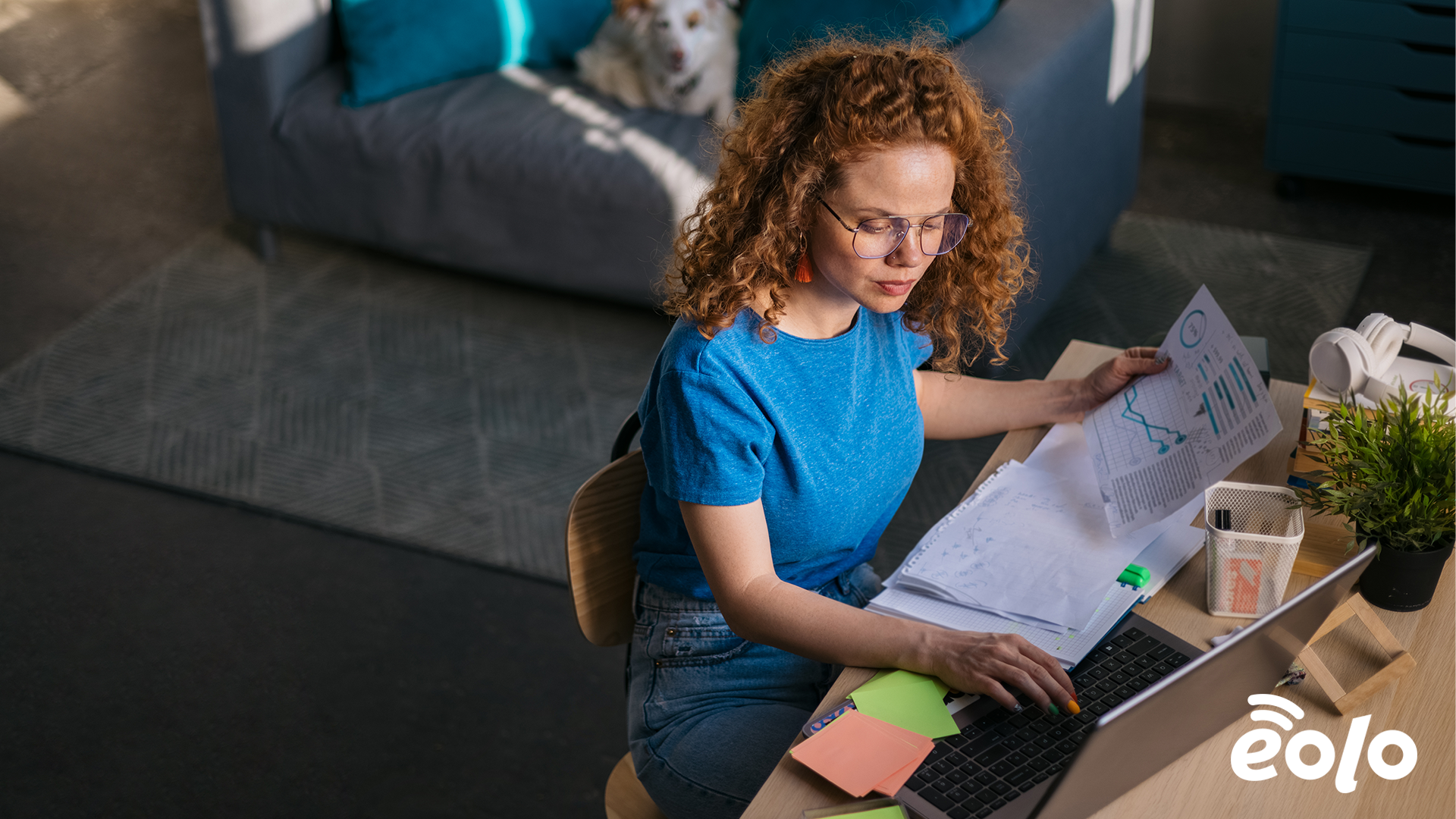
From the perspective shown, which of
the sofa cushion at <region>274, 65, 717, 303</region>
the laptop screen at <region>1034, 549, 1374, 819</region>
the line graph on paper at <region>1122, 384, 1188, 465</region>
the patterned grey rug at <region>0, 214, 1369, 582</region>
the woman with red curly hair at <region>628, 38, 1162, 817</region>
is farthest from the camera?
the sofa cushion at <region>274, 65, 717, 303</region>

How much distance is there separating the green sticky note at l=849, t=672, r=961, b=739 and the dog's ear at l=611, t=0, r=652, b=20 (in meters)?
2.28

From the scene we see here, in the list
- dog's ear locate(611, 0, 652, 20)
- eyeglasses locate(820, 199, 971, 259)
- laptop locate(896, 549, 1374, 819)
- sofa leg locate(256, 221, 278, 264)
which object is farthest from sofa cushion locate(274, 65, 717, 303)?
laptop locate(896, 549, 1374, 819)

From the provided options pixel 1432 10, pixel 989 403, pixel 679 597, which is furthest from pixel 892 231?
pixel 1432 10

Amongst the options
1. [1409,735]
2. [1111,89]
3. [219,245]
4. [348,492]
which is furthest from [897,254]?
[219,245]

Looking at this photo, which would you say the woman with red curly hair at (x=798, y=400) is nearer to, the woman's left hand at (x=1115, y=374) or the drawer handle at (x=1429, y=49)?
the woman's left hand at (x=1115, y=374)

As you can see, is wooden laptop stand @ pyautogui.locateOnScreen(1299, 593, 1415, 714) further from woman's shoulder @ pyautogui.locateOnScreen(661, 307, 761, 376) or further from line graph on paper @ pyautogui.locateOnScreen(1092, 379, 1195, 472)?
woman's shoulder @ pyautogui.locateOnScreen(661, 307, 761, 376)

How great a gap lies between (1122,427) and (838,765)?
0.57m

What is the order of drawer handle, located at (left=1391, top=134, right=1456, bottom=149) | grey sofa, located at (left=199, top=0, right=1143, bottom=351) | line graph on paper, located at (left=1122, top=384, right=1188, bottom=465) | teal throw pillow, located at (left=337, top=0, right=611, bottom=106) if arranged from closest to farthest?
line graph on paper, located at (left=1122, top=384, right=1188, bottom=465)
grey sofa, located at (left=199, top=0, right=1143, bottom=351)
teal throw pillow, located at (left=337, top=0, right=611, bottom=106)
drawer handle, located at (left=1391, top=134, right=1456, bottom=149)

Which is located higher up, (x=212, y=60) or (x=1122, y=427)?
(x=1122, y=427)

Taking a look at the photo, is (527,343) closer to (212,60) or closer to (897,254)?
(212,60)

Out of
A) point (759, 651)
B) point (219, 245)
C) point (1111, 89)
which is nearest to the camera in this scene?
point (759, 651)

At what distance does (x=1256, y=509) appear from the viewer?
118 centimetres

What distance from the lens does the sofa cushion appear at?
2.86 m

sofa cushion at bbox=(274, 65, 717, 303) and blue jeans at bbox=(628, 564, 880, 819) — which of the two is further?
sofa cushion at bbox=(274, 65, 717, 303)
